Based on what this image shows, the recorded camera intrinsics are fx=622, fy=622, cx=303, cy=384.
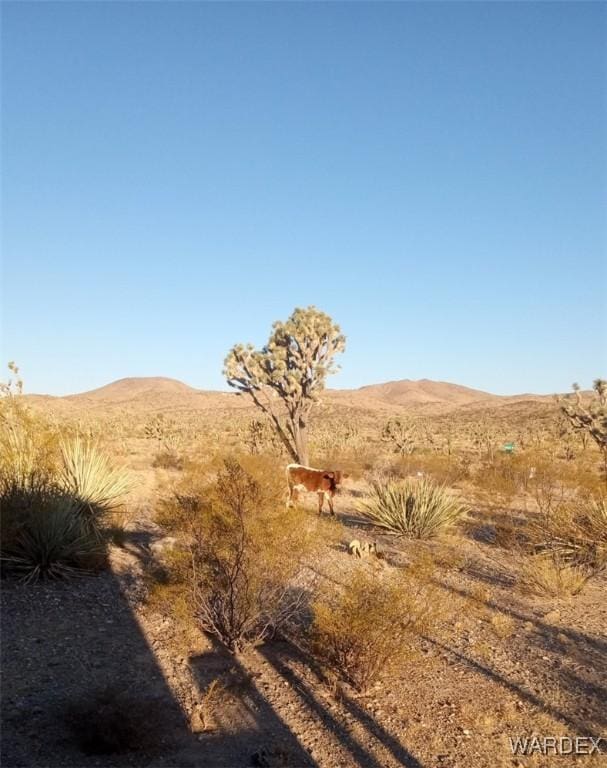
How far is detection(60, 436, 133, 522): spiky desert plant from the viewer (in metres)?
9.38

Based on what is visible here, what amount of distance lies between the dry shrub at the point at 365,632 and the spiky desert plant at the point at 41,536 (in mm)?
3464

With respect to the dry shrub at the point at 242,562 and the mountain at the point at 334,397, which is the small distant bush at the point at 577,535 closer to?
the dry shrub at the point at 242,562

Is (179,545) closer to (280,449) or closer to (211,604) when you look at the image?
(211,604)

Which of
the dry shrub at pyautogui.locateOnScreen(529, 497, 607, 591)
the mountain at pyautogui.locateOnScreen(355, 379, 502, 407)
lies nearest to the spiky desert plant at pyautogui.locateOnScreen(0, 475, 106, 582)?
the dry shrub at pyautogui.locateOnScreen(529, 497, 607, 591)

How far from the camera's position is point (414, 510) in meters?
11.5

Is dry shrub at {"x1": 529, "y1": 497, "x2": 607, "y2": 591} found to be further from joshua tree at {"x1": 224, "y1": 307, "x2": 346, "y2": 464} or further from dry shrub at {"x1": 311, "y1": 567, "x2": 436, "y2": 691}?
joshua tree at {"x1": 224, "y1": 307, "x2": 346, "y2": 464}

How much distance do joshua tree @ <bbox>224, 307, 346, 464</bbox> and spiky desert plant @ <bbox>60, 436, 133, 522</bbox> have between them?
8.64 metres

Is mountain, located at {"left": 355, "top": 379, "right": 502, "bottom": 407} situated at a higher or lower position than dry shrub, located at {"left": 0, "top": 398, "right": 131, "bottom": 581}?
higher

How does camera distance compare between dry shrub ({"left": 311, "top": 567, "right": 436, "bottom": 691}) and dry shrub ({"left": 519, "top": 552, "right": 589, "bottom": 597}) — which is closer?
dry shrub ({"left": 311, "top": 567, "right": 436, "bottom": 691})

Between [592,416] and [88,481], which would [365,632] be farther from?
[592,416]

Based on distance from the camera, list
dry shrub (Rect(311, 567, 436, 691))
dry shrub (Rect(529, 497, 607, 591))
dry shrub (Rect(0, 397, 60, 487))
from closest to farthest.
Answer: dry shrub (Rect(311, 567, 436, 691)) < dry shrub (Rect(0, 397, 60, 487)) < dry shrub (Rect(529, 497, 607, 591))

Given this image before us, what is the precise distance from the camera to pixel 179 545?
724cm

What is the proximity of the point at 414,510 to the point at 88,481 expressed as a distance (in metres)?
5.75

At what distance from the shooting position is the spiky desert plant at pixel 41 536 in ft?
24.3
